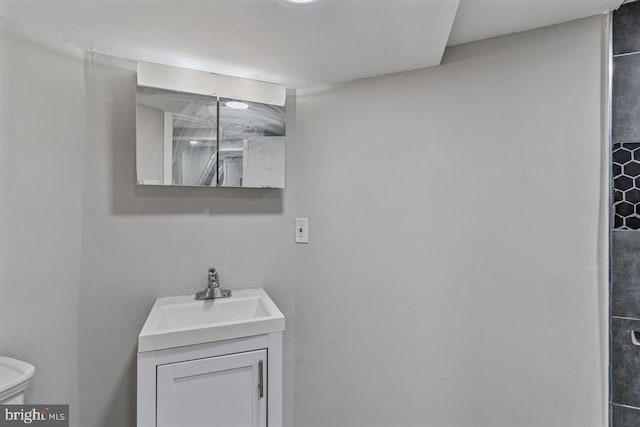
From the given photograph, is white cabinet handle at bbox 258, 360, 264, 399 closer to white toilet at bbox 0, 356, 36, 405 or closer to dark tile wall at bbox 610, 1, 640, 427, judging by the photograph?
white toilet at bbox 0, 356, 36, 405

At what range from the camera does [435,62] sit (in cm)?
144

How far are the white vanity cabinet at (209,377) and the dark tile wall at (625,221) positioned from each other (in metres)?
1.25

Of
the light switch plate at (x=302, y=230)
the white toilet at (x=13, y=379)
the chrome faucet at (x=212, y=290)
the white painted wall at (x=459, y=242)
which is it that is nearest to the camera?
the white toilet at (x=13, y=379)

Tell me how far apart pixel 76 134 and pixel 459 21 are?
162cm

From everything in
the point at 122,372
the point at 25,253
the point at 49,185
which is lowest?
the point at 122,372

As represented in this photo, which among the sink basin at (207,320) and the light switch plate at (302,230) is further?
the light switch plate at (302,230)

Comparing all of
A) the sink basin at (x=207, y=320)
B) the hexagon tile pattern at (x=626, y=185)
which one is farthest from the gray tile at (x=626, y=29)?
the sink basin at (x=207, y=320)

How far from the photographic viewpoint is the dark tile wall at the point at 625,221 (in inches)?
45.7

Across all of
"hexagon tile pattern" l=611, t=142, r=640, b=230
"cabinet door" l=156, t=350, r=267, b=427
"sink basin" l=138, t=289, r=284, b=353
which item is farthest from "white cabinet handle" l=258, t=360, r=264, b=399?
"hexagon tile pattern" l=611, t=142, r=640, b=230

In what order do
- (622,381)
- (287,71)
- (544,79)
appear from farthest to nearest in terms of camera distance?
(287,71)
(544,79)
(622,381)

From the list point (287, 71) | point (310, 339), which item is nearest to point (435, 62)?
point (287, 71)

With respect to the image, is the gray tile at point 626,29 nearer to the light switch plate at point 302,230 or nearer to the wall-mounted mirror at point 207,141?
the wall-mounted mirror at point 207,141

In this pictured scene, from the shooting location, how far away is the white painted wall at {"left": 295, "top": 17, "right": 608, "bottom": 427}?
1243 mm

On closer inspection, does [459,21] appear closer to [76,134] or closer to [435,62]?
[435,62]
